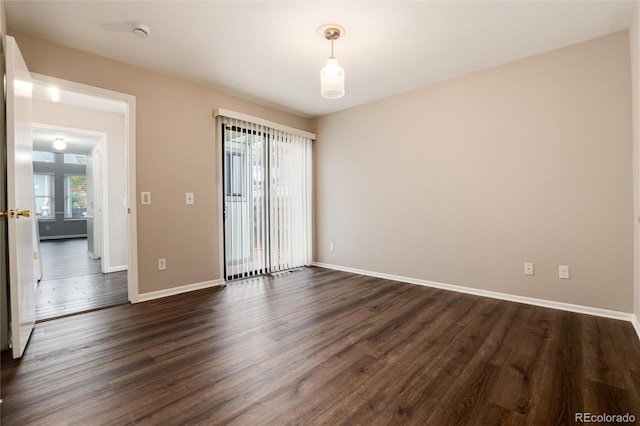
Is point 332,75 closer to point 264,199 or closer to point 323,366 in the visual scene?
point 323,366

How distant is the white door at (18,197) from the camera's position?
1823 millimetres

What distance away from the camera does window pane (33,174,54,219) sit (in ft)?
30.0

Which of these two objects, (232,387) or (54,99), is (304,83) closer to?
(232,387)

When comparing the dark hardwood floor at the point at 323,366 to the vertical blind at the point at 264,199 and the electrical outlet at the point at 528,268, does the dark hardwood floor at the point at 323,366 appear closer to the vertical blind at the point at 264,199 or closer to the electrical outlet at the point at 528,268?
the electrical outlet at the point at 528,268

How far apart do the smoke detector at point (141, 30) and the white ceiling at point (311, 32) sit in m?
0.05

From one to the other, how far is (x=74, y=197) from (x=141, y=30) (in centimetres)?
999

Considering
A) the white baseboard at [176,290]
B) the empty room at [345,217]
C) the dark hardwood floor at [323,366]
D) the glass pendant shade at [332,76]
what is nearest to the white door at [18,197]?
the empty room at [345,217]

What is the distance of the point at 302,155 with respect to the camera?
15.5 ft

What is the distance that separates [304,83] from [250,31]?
1114 mm

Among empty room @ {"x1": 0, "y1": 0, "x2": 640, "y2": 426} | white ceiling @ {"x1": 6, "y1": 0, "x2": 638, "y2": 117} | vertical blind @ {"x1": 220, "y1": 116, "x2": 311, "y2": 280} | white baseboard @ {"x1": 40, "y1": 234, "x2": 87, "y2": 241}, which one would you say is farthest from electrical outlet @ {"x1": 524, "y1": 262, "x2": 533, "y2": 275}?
white baseboard @ {"x1": 40, "y1": 234, "x2": 87, "y2": 241}

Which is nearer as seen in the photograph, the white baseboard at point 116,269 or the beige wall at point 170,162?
the beige wall at point 170,162

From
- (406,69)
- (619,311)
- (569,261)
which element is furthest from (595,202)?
(406,69)

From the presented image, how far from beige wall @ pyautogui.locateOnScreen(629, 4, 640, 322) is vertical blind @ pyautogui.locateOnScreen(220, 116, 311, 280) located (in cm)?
364

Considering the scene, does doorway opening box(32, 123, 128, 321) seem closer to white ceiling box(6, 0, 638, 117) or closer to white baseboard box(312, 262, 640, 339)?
white ceiling box(6, 0, 638, 117)
